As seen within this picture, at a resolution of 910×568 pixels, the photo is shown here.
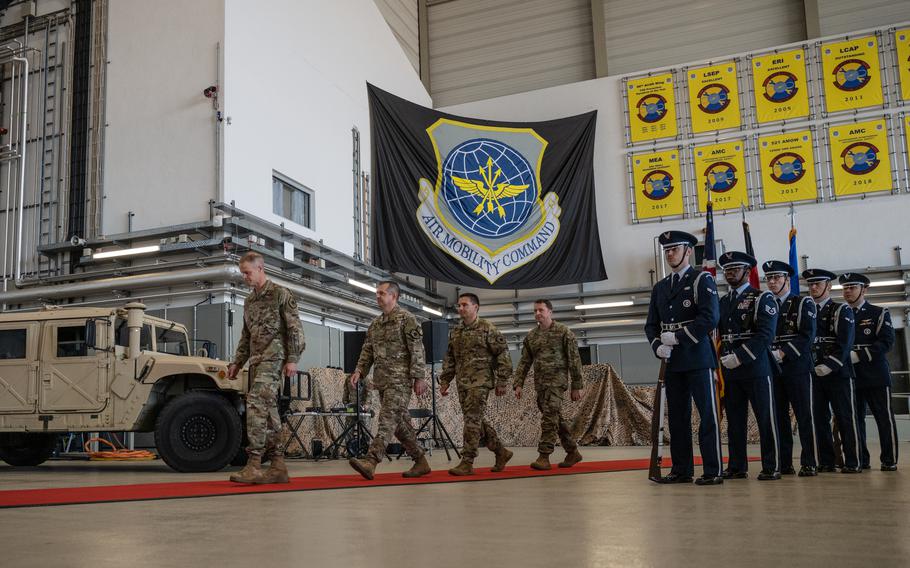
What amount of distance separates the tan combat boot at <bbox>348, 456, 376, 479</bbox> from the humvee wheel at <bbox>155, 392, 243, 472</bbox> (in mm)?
2127

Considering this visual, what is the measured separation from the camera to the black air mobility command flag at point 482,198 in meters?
13.9

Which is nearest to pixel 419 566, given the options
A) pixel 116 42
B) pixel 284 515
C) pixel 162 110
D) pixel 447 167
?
pixel 284 515

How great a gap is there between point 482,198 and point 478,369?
8.91 meters

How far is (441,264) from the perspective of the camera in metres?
14.4

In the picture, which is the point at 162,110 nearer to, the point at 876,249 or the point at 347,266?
the point at 347,266

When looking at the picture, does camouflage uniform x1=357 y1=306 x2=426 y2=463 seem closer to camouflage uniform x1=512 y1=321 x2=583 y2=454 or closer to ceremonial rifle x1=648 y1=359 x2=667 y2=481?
camouflage uniform x1=512 y1=321 x2=583 y2=454

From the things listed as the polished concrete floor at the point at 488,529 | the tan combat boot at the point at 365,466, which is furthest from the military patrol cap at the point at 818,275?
the tan combat boot at the point at 365,466

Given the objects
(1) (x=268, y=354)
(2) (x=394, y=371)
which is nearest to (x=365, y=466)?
(2) (x=394, y=371)

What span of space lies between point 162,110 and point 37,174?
2356mm

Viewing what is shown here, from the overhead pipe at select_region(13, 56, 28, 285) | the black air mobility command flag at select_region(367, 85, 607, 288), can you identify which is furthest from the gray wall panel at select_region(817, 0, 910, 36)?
the overhead pipe at select_region(13, 56, 28, 285)

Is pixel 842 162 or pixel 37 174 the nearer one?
pixel 37 174

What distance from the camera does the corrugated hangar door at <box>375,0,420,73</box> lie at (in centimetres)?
1738

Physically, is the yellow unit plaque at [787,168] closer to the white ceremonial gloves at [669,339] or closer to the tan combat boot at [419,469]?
the white ceremonial gloves at [669,339]

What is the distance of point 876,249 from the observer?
1489cm
